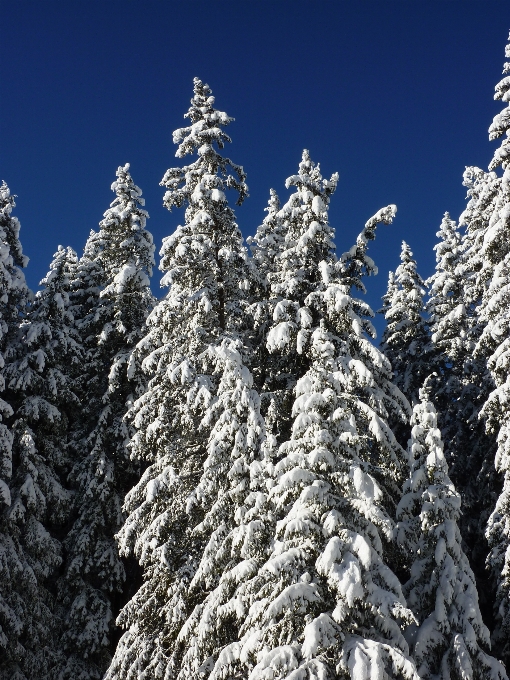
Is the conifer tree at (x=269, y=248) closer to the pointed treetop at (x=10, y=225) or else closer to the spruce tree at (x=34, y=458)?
the spruce tree at (x=34, y=458)

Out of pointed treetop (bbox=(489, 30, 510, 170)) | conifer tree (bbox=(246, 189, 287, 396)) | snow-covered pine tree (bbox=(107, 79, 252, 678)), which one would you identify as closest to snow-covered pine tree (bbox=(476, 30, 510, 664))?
pointed treetop (bbox=(489, 30, 510, 170))

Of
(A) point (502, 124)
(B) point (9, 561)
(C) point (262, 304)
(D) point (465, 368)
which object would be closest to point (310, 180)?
(C) point (262, 304)

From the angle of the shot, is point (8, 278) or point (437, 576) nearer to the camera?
point (437, 576)

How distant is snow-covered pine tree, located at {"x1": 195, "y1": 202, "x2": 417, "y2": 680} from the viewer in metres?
10.6

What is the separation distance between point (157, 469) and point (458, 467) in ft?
40.6

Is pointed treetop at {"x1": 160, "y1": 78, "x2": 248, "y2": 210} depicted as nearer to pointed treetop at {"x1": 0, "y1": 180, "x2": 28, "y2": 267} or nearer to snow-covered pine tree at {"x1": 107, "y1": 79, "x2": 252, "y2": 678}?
snow-covered pine tree at {"x1": 107, "y1": 79, "x2": 252, "y2": 678}

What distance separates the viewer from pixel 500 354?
1738 centimetres

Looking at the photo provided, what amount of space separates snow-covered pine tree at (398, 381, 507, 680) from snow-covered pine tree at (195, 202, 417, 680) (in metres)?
0.70

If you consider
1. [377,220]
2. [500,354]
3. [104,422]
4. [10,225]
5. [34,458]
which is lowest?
[34,458]

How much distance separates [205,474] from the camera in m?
15.0

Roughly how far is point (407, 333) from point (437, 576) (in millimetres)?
18025

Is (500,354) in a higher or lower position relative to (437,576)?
higher

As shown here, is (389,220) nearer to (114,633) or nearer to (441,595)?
(441,595)

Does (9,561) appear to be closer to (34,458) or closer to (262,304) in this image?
(34,458)
